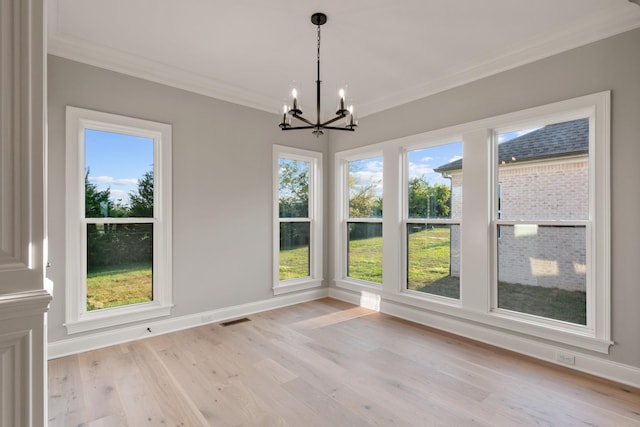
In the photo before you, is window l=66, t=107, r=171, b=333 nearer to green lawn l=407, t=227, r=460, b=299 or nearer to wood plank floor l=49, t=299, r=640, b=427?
wood plank floor l=49, t=299, r=640, b=427

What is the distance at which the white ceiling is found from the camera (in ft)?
8.21

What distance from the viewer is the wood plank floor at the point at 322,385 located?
2.16m

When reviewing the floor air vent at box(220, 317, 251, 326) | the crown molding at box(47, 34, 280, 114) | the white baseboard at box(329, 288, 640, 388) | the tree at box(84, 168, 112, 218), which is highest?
the crown molding at box(47, 34, 280, 114)

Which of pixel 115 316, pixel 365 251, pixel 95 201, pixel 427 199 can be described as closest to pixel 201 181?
pixel 95 201

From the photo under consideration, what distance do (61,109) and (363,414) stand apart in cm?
361

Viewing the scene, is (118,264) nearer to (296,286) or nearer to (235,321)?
(235,321)

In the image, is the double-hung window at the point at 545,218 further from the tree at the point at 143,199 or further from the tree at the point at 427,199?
the tree at the point at 143,199

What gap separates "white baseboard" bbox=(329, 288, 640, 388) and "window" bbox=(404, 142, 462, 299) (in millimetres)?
295

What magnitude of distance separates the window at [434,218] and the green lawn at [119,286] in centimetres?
314

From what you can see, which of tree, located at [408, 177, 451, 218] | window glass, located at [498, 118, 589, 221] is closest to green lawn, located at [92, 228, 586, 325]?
tree, located at [408, 177, 451, 218]

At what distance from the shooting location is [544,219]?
3078 millimetres
